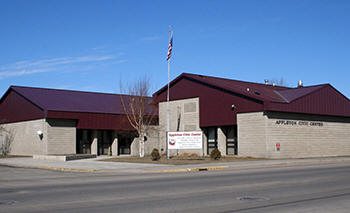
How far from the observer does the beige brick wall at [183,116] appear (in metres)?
42.6

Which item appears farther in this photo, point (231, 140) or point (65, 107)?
point (65, 107)

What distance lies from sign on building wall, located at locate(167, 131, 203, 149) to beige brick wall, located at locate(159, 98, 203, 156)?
873 cm

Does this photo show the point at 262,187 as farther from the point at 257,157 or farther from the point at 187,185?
the point at 257,157

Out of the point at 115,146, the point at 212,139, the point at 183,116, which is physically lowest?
the point at 115,146

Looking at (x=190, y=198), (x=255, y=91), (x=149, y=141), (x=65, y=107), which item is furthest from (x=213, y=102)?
(x=190, y=198)

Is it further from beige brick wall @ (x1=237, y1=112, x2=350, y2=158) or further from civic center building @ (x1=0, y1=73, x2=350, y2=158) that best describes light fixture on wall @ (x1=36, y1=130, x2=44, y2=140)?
beige brick wall @ (x1=237, y1=112, x2=350, y2=158)

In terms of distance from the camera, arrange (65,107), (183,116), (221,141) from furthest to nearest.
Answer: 1. (183,116)
2. (65,107)
3. (221,141)

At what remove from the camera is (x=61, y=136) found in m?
40.8

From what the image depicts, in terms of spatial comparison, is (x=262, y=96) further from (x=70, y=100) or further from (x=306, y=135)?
(x=70, y=100)

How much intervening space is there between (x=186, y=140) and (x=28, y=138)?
18.3m

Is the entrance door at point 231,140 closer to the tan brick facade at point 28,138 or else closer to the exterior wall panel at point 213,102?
the exterior wall panel at point 213,102

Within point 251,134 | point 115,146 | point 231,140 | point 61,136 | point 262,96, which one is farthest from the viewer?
point 115,146

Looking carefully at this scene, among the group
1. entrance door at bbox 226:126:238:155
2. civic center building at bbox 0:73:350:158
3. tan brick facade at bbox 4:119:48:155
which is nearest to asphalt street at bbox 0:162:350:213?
civic center building at bbox 0:73:350:158

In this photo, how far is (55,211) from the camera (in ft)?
33.1
